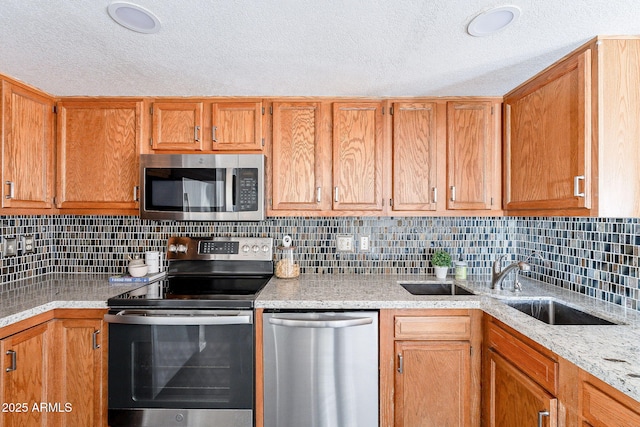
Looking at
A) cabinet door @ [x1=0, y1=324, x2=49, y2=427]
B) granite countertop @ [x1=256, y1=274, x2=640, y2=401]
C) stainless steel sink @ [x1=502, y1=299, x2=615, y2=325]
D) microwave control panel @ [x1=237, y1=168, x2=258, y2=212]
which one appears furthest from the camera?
microwave control panel @ [x1=237, y1=168, x2=258, y2=212]

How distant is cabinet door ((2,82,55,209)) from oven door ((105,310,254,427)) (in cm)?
91

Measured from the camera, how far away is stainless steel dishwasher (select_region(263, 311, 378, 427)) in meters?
1.67

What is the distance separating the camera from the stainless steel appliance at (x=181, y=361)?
65.2 inches

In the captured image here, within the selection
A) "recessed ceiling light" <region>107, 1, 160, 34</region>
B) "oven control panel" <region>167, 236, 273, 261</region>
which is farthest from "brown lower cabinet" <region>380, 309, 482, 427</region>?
"recessed ceiling light" <region>107, 1, 160, 34</region>

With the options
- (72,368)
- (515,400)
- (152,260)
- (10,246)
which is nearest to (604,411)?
(515,400)

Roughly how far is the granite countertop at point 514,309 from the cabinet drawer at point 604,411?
0.23ft

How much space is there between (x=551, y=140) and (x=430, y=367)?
130 cm

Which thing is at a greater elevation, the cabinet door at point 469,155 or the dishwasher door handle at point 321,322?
the cabinet door at point 469,155

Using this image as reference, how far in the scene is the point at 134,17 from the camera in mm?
1241

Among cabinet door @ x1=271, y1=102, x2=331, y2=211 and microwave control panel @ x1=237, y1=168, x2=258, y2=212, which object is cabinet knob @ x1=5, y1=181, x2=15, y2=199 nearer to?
microwave control panel @ x1=237, y1=168, x2=258, y2=212

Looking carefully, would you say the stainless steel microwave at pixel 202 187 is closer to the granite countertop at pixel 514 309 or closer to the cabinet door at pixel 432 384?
the granite countertop at pixel 514 309

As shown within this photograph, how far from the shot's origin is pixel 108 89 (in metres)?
1.97

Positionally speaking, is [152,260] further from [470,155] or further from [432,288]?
[470,155]

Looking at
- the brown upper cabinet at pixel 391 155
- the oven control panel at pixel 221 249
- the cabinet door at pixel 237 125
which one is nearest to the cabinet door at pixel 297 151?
the brown upper cabinet at pixel 391 155
